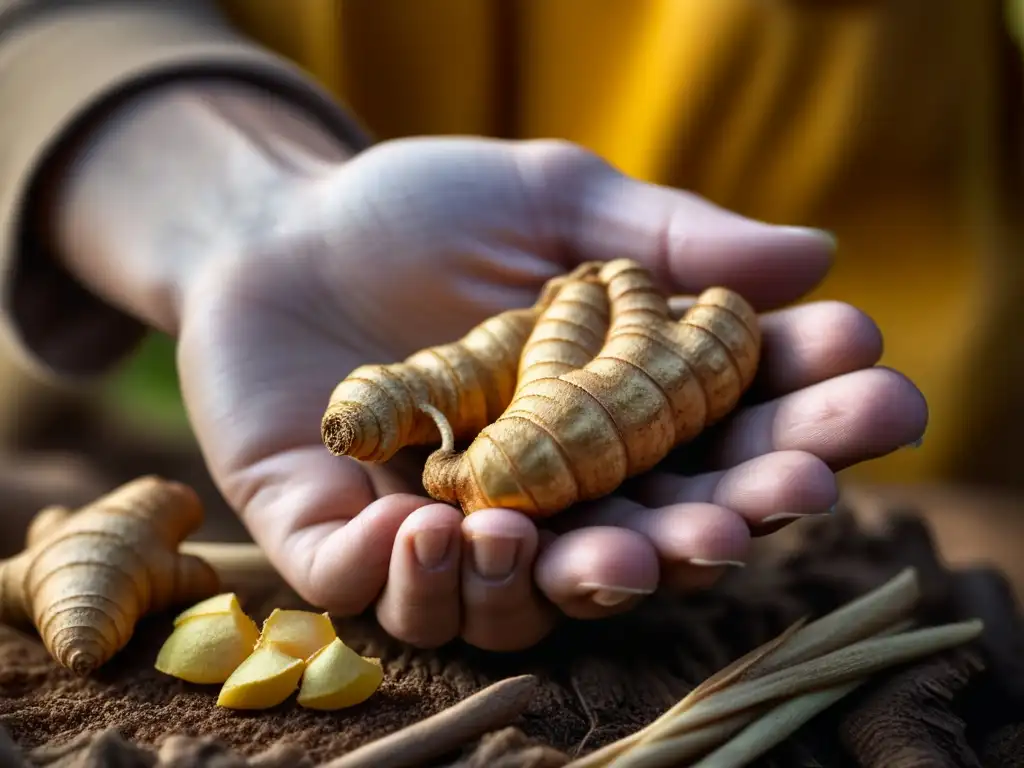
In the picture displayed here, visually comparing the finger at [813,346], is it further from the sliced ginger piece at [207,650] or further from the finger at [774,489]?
the sliced ginger piece at [207,650]

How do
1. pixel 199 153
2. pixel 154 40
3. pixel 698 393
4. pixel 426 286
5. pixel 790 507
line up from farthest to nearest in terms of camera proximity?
pixel 154 40 → pixel 199 153 → pixel 426 286 → pixel 698 393 → pixel 790 507

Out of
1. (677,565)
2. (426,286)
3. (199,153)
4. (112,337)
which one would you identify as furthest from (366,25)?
(677,565)

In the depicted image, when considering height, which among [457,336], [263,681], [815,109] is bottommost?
[263,681]

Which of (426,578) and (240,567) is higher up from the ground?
(426,578)

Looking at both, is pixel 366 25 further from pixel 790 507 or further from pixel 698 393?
pixel 790 507

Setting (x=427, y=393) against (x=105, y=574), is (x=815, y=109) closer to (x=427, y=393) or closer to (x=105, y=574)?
(x=427, y=393)

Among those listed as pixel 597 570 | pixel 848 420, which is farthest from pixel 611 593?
pixel 848 420

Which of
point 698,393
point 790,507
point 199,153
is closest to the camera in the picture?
point 790,507

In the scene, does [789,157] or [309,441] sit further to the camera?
[789,157]
